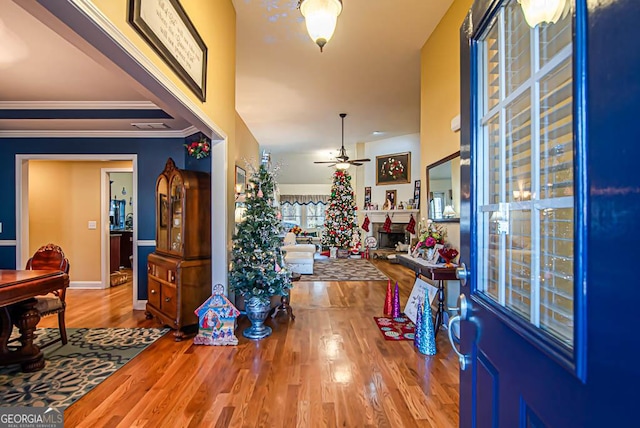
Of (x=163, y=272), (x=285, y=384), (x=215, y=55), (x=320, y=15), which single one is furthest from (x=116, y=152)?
(x=285, y=384)

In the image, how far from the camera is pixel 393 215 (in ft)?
30.0

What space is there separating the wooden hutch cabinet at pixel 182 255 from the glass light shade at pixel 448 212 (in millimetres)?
2683

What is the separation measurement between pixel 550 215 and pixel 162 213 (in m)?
4.07

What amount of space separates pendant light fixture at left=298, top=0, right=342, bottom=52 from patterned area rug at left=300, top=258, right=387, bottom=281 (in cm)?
481

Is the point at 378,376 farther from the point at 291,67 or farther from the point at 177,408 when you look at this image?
the point at 291,67

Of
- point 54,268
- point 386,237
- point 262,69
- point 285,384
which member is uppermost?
point 262,69

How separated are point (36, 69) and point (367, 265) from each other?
271 inches

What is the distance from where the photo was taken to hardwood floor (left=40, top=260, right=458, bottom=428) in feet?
6.91

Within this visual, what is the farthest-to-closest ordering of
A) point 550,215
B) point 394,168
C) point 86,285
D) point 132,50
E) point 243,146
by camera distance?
1. point 394,168
2. point 243,146
3. point 86,285
4. point 132,50
5. point 550,215

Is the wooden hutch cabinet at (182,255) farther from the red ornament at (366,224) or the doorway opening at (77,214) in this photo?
the red ornament at (366,224)

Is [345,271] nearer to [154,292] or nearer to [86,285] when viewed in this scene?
[154,292]

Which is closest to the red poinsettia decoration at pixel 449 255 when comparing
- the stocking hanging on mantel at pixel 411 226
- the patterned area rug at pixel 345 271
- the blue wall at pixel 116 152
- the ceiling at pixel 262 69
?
the ceiling at pixel 262 69

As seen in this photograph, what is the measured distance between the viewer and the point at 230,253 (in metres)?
3.59

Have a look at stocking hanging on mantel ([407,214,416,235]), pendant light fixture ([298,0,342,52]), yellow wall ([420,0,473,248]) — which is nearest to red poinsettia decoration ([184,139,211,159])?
pendant light fixture ([298,0,342,52])
